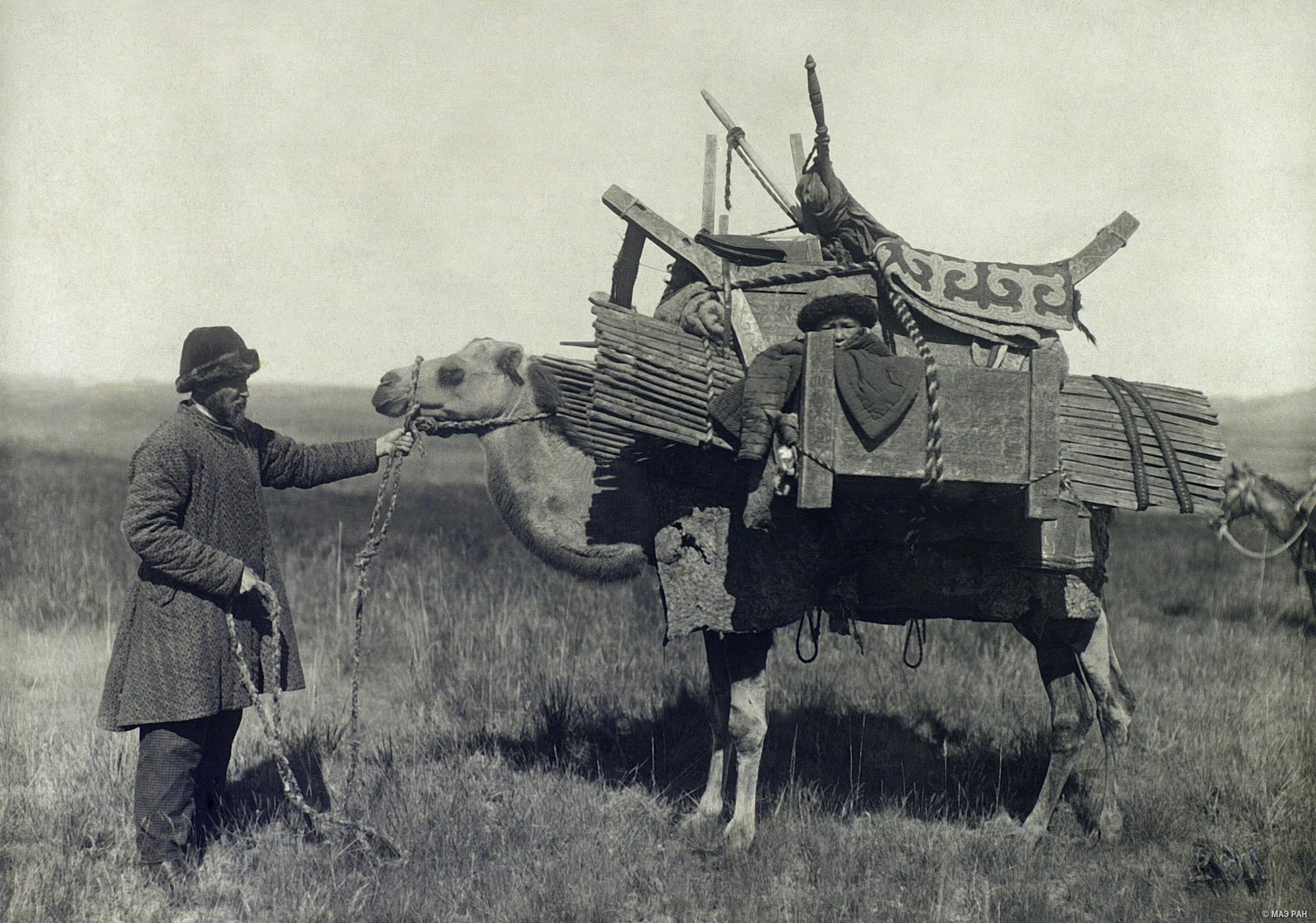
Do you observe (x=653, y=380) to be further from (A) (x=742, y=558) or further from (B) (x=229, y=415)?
(B) (x=229, y=415)

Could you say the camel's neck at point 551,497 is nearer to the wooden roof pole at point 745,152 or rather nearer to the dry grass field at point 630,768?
the dry grass field at point 630,768

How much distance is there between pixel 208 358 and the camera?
4.34m

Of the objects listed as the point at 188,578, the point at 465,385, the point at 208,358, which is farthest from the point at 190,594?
the point at 465,385

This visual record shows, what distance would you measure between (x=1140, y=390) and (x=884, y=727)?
10.4 ft

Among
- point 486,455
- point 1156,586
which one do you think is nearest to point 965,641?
point 1156,586

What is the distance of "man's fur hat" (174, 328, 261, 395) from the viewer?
4.31 meters

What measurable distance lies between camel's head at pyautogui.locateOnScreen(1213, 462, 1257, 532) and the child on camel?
168 inches


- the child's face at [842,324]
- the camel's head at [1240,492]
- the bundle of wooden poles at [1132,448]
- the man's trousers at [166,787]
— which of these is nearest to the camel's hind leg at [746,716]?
the child's face at [842,324]

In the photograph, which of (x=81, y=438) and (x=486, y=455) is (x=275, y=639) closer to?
(x=486, y=455)

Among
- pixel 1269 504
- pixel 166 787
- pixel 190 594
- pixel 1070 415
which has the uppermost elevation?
pixel 1070 415

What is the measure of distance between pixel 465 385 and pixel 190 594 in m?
1.89

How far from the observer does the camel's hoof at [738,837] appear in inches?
186

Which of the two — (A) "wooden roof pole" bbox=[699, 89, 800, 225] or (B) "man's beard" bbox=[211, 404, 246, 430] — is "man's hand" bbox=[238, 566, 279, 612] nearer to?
Result: (B) "man's beard" bbox=[211, 404, 246, 430]

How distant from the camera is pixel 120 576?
10.8 meters
